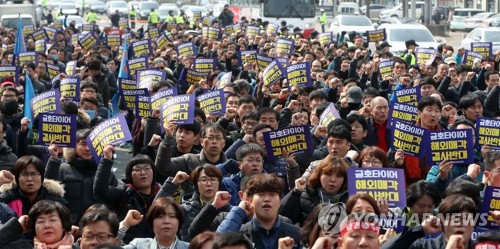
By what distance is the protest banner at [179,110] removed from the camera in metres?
11.4

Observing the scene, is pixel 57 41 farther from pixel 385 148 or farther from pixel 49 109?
pixel 385 148

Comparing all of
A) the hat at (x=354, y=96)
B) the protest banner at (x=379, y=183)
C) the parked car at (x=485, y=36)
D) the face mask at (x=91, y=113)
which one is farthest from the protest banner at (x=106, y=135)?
the parked car at (x=485, y=36)

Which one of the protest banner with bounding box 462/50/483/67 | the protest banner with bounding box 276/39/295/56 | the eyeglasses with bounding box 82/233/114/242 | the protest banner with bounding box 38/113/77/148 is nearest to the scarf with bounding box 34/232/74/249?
the eyeglasses with bounding box 82/233/114/242

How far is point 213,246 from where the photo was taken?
650 cm

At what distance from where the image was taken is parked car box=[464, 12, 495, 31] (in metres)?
55.9

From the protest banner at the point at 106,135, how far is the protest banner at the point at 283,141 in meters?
1.18

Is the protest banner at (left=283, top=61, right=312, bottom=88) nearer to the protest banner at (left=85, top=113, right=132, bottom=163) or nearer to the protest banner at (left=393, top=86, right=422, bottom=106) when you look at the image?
the protest banner at (left=393, top=86, right=422, bottom=106)

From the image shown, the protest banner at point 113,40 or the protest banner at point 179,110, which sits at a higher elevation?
the protest banner at point 179,110

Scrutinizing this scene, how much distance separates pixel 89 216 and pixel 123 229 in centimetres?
43

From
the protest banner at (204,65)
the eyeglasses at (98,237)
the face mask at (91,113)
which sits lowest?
the protest banner at (204,65)

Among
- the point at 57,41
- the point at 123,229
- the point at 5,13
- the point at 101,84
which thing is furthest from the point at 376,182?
the point at 5,13

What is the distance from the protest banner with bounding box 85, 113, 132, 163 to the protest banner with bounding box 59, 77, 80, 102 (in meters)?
4.73

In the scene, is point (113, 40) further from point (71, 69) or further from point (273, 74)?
point (273, 74)

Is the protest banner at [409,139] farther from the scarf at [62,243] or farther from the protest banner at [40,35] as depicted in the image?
the protest banner at [40,35]
